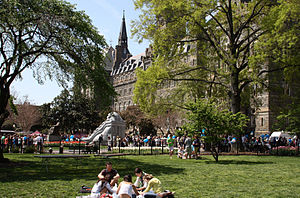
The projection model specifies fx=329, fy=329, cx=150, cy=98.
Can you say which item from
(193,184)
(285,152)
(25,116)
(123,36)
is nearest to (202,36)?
(285,152)

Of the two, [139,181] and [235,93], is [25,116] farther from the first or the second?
[139,181]

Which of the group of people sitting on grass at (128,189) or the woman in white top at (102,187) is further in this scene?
the woman in white top at (102,187)

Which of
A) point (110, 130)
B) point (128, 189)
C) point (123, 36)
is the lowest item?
point (128, 189)

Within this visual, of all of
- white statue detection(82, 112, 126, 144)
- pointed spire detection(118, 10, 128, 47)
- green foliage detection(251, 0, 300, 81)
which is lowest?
white statue detection(82, 112, 126, 144)

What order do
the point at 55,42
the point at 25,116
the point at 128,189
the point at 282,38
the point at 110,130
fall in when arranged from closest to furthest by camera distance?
the point at 128,189
the point at 55,42
the point at 282,38
the point at 110,130
the point at 25,116

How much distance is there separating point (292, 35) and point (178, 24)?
8081 millimetres

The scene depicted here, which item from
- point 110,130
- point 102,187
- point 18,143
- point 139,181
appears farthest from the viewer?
point 110,130

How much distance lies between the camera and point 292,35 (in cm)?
2195

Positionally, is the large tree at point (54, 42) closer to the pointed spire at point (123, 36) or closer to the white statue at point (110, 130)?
the white statue at point (110, 130)

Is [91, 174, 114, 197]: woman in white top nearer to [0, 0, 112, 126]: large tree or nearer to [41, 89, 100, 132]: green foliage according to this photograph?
[0, 0, 112, 126]: large tree

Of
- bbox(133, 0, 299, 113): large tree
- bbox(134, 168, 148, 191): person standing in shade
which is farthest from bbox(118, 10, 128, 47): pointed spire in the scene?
bbox(134, 168, 148, 191): person standing in shade

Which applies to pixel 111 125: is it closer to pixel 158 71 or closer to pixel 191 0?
pixel 158 71

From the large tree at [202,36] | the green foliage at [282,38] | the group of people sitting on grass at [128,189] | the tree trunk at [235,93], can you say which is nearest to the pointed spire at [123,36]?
the large tree at [202,36]

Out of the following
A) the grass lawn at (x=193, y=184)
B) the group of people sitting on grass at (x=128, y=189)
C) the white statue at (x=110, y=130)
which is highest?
the white statue at (x=110, y=130)
